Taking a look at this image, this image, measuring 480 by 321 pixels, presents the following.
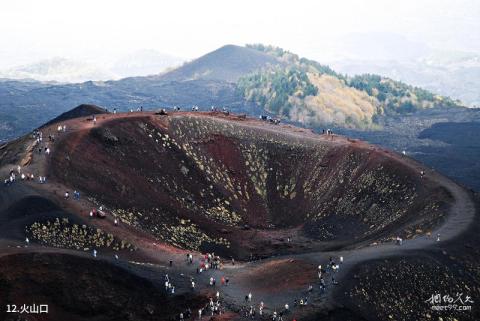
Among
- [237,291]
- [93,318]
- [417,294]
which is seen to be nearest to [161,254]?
[237,291]

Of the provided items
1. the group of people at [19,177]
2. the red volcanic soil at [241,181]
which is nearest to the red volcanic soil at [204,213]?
the red volcanic soil at [241,181]

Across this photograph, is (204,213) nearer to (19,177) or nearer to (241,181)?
(241,181)

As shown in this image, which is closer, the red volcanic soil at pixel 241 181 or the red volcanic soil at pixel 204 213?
Result: the red volcanic soil at pixel 204 213

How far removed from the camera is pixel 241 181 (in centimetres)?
11512

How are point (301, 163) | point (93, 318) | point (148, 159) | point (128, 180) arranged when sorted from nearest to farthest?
point (93, 318)
point (128, 180)
point (148, 159)
point (301, 163)

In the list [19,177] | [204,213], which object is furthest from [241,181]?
[19,177]

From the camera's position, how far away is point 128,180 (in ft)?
321

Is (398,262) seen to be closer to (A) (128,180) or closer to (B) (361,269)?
(B) (361,269)

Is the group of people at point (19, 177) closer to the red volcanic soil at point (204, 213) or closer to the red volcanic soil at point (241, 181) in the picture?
the red volcanic soil at point (204, 213)

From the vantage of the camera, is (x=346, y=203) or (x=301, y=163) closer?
(x=346, y=203)

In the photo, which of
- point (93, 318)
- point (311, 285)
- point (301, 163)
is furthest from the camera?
point (301, 163)

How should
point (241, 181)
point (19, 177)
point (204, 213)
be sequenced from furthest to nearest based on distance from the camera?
1. point (241, 181)
2. point (204, 213)
3. point (19, 177)

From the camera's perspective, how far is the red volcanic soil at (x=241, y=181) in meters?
92.1

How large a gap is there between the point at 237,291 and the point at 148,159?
46635 mm
